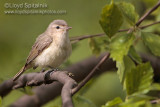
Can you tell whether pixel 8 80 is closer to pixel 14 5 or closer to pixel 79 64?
pixel 79 64

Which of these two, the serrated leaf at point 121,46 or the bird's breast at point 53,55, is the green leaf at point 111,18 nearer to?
the serrated leaf at point 121,46

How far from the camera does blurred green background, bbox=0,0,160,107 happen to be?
4141mm

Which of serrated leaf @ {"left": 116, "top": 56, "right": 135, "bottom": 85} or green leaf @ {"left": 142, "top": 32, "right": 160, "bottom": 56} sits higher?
green leaf @ {"left": 142, "top": 32, "right": 160, "bottom": 56}

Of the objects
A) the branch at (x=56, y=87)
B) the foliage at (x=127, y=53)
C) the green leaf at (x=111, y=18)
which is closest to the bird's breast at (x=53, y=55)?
the branch at (x=56, y=87)

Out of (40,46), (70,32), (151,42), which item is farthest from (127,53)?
(70,32)

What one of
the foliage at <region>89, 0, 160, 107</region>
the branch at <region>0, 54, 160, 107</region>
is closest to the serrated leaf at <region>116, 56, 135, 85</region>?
the foliage at <region>89, 0, 160, 107</region>

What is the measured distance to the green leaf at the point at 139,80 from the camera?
1.39m

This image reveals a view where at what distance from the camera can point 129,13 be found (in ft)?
7.20

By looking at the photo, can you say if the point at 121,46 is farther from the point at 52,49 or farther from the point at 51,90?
the point at 51,90

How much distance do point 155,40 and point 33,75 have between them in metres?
0.82

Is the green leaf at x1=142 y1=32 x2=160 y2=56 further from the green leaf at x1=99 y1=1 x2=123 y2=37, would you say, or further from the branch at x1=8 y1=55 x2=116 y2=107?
the branch at x1=8 y1=55 x2=116 y2=107

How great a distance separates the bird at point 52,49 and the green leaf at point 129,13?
2.55 ft

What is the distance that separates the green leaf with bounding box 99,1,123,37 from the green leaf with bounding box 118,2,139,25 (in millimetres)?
186

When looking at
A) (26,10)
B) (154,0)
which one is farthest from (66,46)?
(154,0)
